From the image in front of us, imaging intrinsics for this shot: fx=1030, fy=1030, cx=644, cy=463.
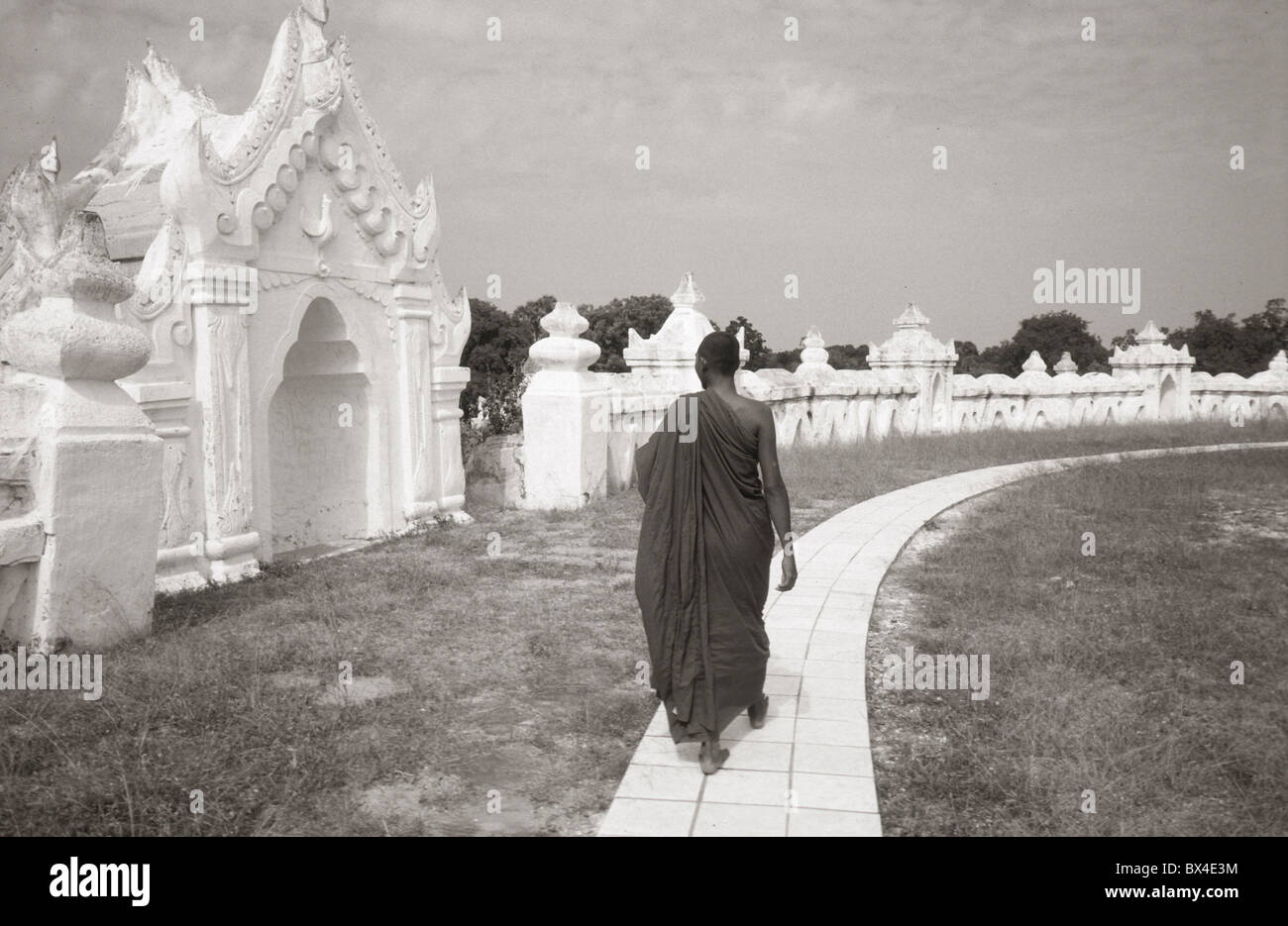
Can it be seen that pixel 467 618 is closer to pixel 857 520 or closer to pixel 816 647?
pixel 816 647

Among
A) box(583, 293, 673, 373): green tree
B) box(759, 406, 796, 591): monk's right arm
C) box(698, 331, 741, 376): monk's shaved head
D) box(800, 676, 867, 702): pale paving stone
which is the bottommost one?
box(800, 676, 867, 702): pale paving stone

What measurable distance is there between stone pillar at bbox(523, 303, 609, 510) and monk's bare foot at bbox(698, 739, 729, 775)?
22.9 feet

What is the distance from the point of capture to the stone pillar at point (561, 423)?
37.1ft

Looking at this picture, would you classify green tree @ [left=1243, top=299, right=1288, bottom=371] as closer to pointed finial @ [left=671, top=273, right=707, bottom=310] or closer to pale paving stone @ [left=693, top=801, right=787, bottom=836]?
pointed finial @ [left=671, top=273, right=707, bottom=310]

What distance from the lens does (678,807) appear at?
4.07m

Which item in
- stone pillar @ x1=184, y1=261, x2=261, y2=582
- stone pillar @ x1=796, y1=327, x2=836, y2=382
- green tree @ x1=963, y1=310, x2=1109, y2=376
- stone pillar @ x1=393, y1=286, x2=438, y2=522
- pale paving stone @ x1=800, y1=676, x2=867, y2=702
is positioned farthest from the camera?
green tree @ x1=963, y1=310, x2=1109, y2=376

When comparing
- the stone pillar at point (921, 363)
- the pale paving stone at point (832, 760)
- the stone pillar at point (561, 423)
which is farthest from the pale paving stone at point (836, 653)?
the stone pillar at point (921, 363)

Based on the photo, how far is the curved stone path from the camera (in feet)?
13.0

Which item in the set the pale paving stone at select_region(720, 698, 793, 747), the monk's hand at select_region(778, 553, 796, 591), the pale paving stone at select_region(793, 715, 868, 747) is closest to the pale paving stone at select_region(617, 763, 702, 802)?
the pale paving stone at select_region(720, 698, 793, 747)

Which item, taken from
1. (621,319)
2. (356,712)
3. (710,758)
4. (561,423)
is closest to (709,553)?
(710,758)

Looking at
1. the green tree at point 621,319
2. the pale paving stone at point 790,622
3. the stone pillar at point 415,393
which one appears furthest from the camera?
the green tree at point 621,319

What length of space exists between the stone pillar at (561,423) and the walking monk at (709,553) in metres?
6.59

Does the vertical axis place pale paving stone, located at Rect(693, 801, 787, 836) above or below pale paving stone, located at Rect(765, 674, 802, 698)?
below

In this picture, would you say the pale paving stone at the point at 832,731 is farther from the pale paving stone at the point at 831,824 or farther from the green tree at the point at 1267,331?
the green tree at the point at 1267,331
